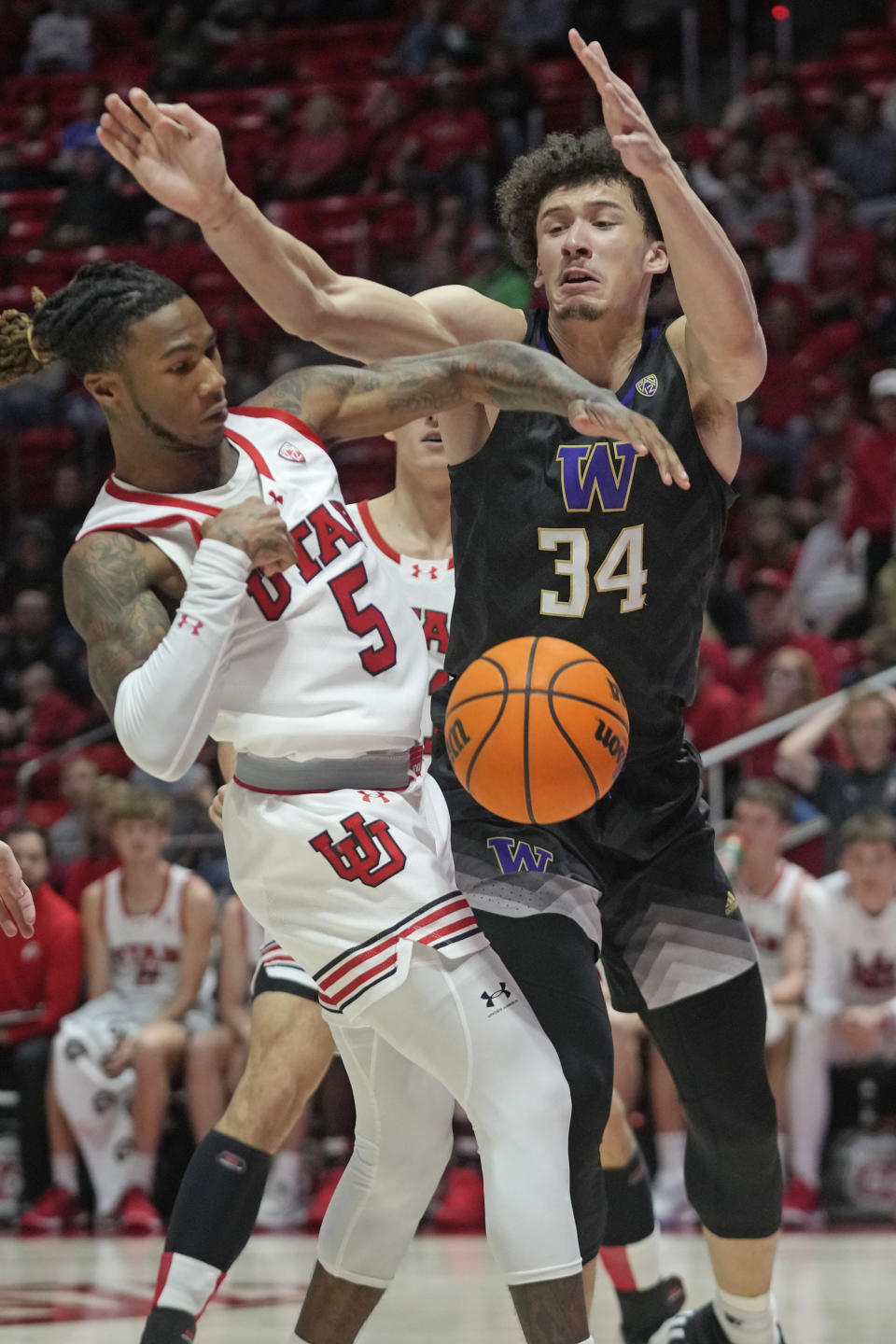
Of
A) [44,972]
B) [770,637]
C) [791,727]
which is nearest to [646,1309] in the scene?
[791,727]

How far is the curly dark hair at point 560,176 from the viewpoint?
13.0ft

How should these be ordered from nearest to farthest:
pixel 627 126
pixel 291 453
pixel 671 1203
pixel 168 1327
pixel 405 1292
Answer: pixel 627 126 → pixel 291 453 → pixel 168 1327 → pixel 405 1292 → pixel 671 1203

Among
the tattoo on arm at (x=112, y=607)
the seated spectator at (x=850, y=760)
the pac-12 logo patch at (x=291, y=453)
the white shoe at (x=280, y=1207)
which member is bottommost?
the white shoe at (x=280, y=1207)

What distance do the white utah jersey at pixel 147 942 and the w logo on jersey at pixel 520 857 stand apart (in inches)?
189

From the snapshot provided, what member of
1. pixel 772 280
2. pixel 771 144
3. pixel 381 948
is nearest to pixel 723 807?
pixel 772 280

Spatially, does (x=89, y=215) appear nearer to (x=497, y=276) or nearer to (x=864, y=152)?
(x=497, y=276)

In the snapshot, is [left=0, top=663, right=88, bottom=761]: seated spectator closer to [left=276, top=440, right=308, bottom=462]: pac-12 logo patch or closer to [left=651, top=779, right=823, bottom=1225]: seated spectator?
[left=651, top=779, right=823, bottom=1225]: seated spectator

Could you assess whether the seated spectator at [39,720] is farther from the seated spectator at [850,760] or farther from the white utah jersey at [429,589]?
the white utah jersey at [429,589]

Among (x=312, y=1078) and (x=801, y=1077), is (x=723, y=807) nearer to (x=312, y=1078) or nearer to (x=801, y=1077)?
(x=801, y=1077)

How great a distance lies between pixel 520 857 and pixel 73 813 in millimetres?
6795

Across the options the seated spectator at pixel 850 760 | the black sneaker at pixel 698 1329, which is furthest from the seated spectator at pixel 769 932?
the black sneaker at pixel 698 1329

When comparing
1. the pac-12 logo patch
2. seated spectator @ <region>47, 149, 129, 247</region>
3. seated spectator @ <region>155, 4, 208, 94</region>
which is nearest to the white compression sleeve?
the pac-12 logo patch

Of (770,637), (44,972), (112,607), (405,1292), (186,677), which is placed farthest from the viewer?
(770,637)

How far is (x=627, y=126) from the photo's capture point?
3461 mm
